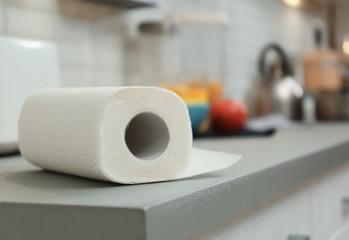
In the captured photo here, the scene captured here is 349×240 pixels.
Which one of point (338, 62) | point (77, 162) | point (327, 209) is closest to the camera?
point (77, 162)

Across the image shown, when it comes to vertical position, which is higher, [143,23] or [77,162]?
[143,23]

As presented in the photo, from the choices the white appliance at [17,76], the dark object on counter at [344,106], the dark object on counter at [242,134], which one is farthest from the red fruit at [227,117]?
the dark object on counter at [344,106]

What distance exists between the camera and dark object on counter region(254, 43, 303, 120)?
226 cm

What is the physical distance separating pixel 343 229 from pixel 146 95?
74cm

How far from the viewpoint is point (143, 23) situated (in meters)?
1.42

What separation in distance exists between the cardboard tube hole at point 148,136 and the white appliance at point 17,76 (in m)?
0.38

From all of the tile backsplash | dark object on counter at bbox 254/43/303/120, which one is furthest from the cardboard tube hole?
dark object on counter at bbox 254/43/303/120

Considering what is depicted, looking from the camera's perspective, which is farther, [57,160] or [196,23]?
[196,23]

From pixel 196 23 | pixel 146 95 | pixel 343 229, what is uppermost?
pixel 196 23

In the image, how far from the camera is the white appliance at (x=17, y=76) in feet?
2.99

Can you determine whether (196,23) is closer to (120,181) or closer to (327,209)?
(327,209)

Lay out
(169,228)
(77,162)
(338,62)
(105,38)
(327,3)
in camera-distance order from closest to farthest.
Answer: (169,228) < (77,162) < (105,38) < (338,62) < (327,3)

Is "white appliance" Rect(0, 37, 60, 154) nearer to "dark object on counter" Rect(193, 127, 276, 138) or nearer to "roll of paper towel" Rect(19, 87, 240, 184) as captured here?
"roll of paper towel" Rect(19, 87, 240, 184)

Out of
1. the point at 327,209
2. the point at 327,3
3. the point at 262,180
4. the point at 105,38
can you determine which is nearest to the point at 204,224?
the point at 262,180
